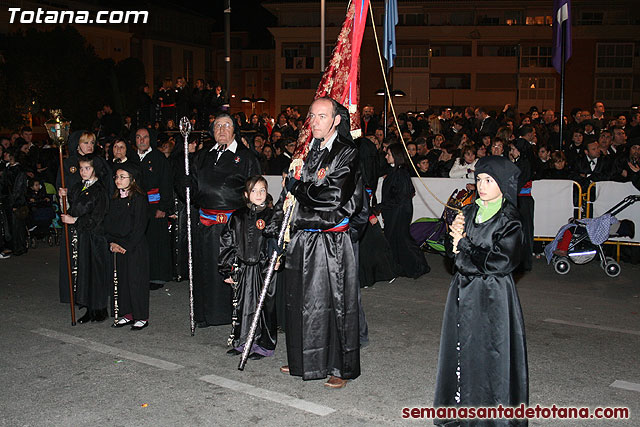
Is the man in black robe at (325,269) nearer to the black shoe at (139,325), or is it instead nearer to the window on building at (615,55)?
the black shoe at (139,325)

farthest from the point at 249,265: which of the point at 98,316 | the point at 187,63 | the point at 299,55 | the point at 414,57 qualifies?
the point at 187,63

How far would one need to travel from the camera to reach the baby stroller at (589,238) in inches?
409

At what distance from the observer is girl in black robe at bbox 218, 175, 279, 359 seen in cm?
683

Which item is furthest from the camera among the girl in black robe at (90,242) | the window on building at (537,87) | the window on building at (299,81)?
the window on building at (299,81)

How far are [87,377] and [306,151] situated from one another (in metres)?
2.72

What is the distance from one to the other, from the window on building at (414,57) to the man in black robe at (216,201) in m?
41.4

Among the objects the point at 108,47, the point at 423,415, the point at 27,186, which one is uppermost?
the point at 108,47

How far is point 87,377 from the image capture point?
20.1 feet

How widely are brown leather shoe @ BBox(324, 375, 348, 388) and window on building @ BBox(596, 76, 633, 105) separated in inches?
1872

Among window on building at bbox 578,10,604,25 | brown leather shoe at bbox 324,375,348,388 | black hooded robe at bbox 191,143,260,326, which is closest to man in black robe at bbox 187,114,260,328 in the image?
black hooded robe at bbox 191,143,260,326

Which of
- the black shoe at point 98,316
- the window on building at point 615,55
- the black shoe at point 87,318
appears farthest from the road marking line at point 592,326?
the window on building at point 615,55

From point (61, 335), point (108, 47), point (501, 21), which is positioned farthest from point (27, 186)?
point (108, 47)

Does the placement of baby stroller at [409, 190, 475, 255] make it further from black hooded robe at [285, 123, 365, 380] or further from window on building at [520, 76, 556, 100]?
window on building at [520, 76, 556, 100]

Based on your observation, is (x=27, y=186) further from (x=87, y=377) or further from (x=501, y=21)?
(x=501, y=21)
